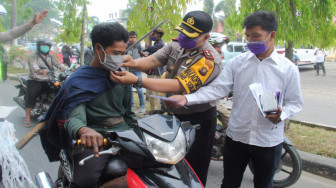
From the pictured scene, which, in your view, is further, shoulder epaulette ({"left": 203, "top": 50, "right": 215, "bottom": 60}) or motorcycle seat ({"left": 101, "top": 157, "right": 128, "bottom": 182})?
shoulder epaulette ({"left": 203, "top": 50, "right": 215, "bottom": 60})

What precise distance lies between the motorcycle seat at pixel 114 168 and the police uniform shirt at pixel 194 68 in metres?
0.76

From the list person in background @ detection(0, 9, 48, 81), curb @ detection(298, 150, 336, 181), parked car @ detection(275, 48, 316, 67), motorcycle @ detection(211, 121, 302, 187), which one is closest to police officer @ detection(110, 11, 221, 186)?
person in background @ detection(0, 9, 48, 81)

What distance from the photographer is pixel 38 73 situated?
5.64 meters

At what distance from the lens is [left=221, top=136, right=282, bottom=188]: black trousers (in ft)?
7.23

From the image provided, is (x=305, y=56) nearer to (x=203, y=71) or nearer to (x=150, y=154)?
(x=203, y=71)

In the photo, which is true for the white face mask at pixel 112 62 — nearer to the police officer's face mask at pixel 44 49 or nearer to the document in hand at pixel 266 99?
the document in hand at pixel 266 99

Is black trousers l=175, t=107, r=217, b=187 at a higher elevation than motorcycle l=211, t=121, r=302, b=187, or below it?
higher

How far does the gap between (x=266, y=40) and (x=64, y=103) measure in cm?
143

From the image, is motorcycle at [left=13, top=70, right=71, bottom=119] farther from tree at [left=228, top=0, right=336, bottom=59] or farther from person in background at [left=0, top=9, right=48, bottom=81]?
tree at [left=228, top=0, right=336, bottom=59]

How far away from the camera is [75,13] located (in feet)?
27.0

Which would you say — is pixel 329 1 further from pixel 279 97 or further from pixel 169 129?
pixel 169 129

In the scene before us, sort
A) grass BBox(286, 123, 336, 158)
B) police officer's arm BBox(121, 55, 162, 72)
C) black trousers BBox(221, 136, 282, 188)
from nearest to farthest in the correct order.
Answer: black trousers BBox(221, 136, 282, 188)
police officer's arm BBox(121, 55, 162, 72)
grass BBox(286, 123, 336, 158)

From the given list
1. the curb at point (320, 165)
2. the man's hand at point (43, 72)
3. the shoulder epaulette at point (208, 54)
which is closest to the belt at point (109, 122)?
the shoulder epaulette at point (208, 54)

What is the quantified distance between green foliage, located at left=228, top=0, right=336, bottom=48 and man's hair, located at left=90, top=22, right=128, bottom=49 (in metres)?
2.92
